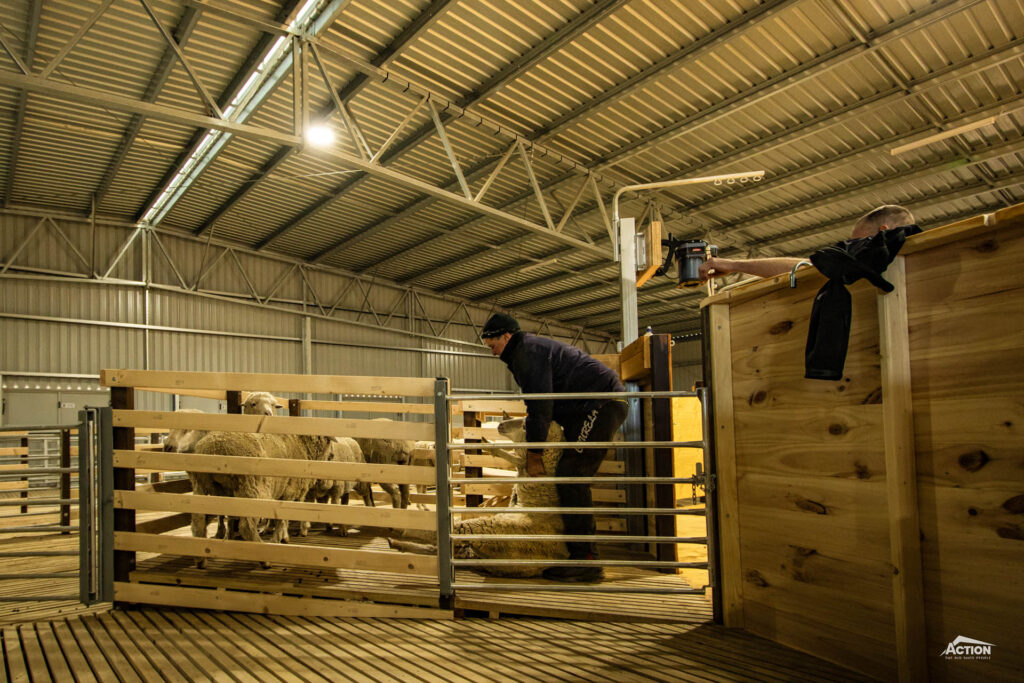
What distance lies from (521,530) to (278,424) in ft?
5.83

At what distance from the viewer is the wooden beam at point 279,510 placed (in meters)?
3.44

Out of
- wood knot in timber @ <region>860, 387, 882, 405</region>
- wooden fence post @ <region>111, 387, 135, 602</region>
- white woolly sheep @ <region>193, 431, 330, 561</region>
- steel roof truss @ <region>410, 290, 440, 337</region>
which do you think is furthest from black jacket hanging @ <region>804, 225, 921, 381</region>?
steel roof truss @ <region>410, 290, 440, 337</region>

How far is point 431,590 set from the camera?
3639 millimetres

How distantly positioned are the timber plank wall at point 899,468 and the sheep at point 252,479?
3.01 meters

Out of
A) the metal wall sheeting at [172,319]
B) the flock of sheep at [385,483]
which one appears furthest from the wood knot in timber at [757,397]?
the metal wall sheeting at [172,319]

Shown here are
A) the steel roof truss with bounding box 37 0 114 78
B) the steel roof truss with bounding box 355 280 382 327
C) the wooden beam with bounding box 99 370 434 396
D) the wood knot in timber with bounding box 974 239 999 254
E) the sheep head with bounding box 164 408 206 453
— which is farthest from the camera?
the steel roof truss with bounding box 355 280 382 327

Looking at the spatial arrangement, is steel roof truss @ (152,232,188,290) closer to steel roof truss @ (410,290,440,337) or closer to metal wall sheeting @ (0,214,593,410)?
metal wall sheeting @ (0,214,593,410)

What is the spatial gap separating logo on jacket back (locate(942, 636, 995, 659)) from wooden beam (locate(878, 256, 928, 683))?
A: 8 centimetres

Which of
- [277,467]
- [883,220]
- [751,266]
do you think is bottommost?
[277,467]

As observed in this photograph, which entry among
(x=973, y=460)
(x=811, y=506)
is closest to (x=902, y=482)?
(x=973, y=460)

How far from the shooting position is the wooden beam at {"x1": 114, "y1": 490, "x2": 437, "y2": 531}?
344 cm

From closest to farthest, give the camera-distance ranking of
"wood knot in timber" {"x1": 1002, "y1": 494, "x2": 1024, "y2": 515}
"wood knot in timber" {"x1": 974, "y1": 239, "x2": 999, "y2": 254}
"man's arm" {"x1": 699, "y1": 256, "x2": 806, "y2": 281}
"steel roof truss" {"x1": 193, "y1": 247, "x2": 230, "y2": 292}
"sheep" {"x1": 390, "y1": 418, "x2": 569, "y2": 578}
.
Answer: "wood knot in timber" {"x1": 1002, "y1": 494, "x2": 1024, "y2": 515} < "wood knot in timber" {"x1": 974, "y1": 239, "x2": 999, "y2": 254} < "man's arm" {"x1": 699, "y1": 256, "x2": 806, "y2": 281} < "sheep" {"x1": 390, "y1": 418, "x2": 569, "y2": 578} < "steel roof truss" {"x1": 193, "y1": 247, "x2": 230, "y2": 292}

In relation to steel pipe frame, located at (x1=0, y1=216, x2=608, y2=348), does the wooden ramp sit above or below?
below

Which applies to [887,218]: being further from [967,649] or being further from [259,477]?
[259,477]
